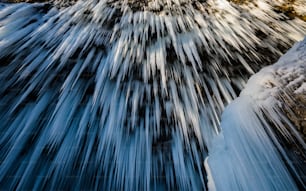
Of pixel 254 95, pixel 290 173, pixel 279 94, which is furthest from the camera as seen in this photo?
pixel 254 95

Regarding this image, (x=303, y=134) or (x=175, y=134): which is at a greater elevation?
(x=303, y=134)

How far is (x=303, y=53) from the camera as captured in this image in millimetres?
2764

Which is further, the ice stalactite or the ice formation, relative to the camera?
the ice formation

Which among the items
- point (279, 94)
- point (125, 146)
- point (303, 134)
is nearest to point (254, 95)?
point (279, 94)

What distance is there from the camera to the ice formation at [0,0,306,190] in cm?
251

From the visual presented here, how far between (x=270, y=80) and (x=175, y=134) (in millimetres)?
1431

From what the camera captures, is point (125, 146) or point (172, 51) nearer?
point (125, 146)

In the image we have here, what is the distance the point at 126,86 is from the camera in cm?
343

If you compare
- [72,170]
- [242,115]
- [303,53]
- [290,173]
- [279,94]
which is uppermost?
[303,53]

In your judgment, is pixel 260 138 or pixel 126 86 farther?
pixel 126 86

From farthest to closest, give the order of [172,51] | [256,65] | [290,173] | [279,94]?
[172,51], [256,65], [279,94], [290,173]

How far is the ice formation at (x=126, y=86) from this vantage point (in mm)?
2514

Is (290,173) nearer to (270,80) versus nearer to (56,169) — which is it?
(270,80)

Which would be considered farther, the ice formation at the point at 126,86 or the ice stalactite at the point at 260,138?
the ice formation at the point at 126,86
